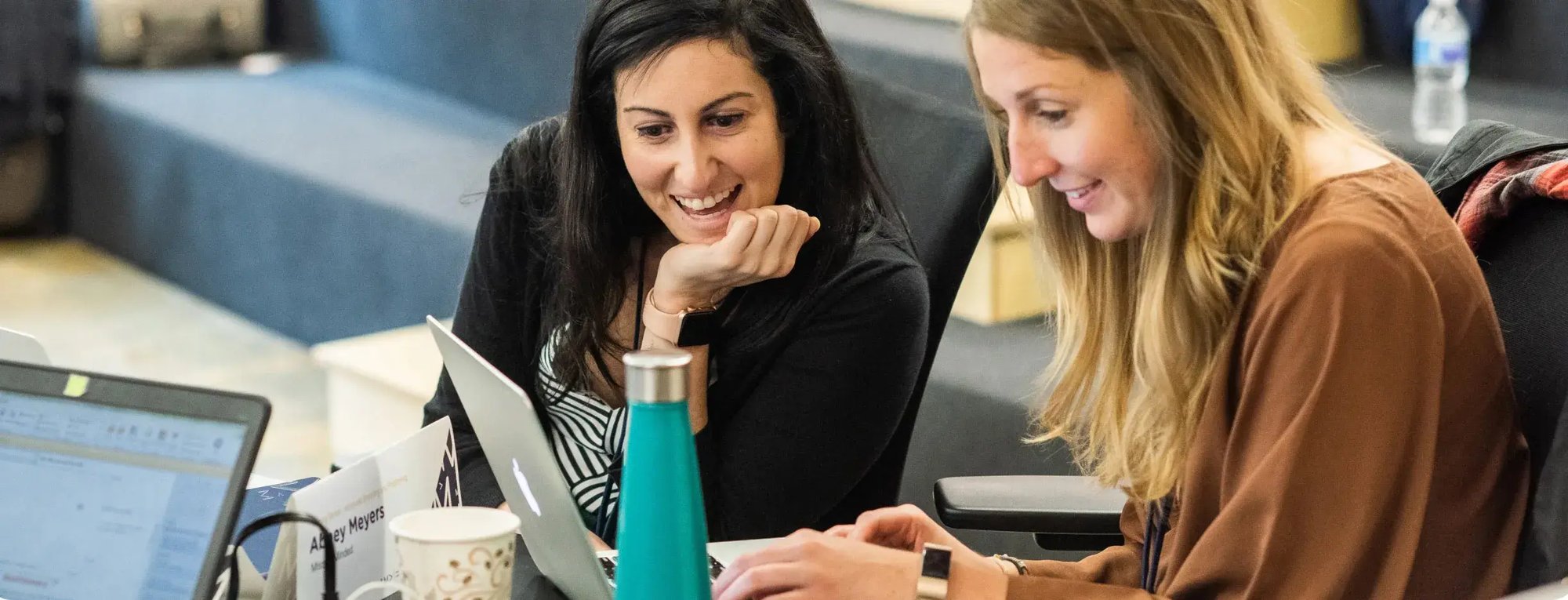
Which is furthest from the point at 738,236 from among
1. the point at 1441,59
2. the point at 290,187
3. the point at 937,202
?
the point at 290,187

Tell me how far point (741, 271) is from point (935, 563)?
0.45m

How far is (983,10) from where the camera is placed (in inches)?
44.9

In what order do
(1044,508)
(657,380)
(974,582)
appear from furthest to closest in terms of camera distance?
(1044,508), (974,582), (657,380)

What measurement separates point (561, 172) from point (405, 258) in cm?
196

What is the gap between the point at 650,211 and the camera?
170cm

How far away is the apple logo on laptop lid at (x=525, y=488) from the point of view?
113 cm

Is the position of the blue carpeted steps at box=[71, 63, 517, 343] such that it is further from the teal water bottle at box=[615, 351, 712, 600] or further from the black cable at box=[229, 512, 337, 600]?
the teal water bottle at box=[615, 351, 712, 600]

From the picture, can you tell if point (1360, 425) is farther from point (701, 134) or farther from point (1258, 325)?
point (701, 134)

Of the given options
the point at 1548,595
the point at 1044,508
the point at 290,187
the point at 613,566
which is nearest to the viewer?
the point at 1548,595

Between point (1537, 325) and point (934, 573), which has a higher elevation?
point (1537, 325)

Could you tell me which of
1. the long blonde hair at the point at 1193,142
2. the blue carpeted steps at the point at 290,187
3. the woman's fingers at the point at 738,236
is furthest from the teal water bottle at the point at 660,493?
the blue carpeted steps at the point at 290,187

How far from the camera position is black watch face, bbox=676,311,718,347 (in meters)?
1.56

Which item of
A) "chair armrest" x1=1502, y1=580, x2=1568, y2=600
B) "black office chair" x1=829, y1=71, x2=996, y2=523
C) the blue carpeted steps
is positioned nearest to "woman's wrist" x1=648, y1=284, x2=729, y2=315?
"black office chair" x1=829, y1=71, x2=996, y2=523

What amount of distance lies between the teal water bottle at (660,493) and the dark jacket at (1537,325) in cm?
53
